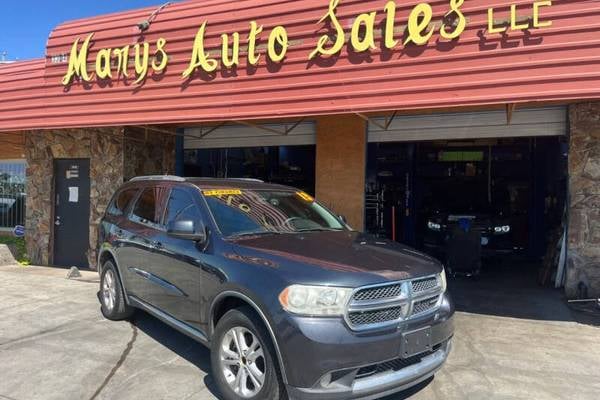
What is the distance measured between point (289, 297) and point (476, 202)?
10574mm

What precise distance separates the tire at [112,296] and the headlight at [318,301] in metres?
3.50

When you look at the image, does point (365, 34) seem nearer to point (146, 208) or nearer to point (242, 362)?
point (146, 208)

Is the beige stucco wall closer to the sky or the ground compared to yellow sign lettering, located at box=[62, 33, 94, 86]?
closer to the ground

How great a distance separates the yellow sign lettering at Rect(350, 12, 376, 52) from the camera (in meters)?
6.97

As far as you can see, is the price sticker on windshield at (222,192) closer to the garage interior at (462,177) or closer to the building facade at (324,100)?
the building facade at (324,100)

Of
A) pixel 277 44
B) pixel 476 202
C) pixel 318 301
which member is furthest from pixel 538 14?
pixel 476 202

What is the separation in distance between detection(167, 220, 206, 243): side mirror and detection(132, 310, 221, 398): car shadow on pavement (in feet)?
4.32

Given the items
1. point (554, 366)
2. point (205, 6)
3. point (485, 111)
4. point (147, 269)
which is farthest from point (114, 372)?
point (485, 111)

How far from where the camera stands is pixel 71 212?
11141 mm

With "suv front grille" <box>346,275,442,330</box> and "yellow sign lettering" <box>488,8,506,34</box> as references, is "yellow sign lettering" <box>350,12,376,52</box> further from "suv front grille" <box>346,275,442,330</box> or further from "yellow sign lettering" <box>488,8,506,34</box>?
"suv front grille" <box>346,275,442,330</box>

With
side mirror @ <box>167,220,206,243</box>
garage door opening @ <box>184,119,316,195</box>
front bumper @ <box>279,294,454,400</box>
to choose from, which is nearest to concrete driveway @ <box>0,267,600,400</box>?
front bumper @ <box>279,294,454,400</box>

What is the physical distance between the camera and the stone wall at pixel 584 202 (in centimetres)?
759

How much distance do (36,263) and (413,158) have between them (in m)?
9.64

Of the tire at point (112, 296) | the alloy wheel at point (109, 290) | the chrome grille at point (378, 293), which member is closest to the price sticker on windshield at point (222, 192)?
the chrome grille at point (378, 293)
